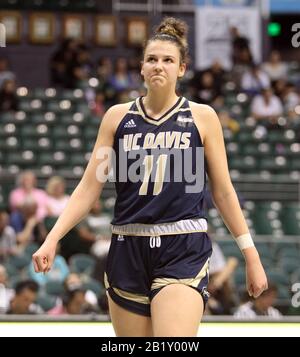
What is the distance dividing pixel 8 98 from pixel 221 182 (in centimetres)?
1072

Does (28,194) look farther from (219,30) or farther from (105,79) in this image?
(219,30)

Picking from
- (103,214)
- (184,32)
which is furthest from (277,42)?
(184,32)

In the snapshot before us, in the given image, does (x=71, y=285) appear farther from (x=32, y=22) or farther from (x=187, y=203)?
(x=32, y=22)

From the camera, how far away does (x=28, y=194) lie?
1119cm

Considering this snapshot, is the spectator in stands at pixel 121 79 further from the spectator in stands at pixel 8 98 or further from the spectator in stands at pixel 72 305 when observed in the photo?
the spectator in stands at pixel 72 305

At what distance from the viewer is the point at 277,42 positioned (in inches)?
795

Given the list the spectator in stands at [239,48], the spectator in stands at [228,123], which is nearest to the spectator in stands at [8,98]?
the spectator in stands at [228,123]

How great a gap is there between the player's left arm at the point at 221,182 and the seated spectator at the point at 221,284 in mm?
4917

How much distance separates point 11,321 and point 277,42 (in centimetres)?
1391

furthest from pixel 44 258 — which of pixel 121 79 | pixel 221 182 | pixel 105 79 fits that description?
pixel 105 79

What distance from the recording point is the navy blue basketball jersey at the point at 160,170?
179 inches

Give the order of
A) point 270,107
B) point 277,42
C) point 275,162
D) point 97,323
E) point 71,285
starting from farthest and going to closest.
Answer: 1. point 277,42
2. point 270,107
3. point 275,162
4. point 71,285
5. point 97,323

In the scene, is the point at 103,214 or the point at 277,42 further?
the point at 277,42

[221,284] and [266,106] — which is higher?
[266,106]
